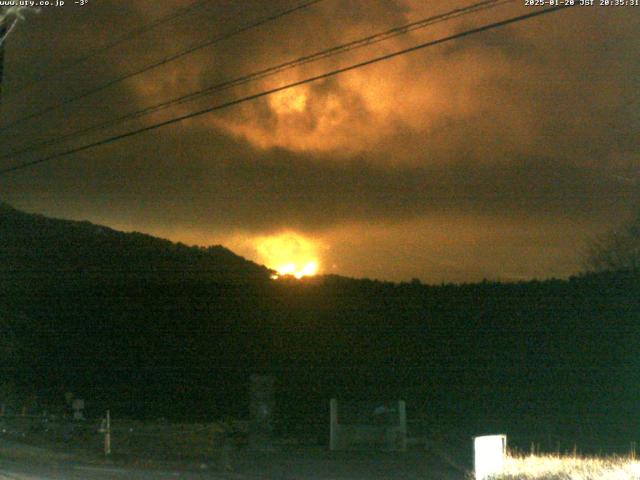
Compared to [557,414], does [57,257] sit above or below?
above

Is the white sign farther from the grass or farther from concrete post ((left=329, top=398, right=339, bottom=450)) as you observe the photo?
concrete post ((left=329, top=398, right=339, bottom=450))

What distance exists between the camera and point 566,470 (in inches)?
552

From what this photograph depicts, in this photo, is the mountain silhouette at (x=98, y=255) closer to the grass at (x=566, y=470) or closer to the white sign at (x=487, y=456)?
the white sign at (x=487, y=456)

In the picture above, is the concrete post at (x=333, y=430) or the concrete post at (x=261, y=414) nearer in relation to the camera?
the concrete post at (x=333, y=430)

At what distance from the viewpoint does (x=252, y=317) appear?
32938 mm

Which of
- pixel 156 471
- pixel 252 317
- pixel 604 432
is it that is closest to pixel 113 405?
pixel 252 317

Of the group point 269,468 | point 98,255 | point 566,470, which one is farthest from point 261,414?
point 98,255

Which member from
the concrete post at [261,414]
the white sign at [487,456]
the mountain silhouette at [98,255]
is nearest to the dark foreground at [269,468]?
the concrete post at [261,414]

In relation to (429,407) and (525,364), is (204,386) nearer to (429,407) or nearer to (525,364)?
(429,407)

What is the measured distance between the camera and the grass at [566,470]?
12832 millimetres

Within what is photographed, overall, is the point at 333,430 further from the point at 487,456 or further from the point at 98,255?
the point at 98,255

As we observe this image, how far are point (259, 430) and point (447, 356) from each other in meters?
8.84

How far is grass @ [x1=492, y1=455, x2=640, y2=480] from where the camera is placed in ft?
42.1

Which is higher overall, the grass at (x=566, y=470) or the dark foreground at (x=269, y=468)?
the grass at (x=566, y=470)
